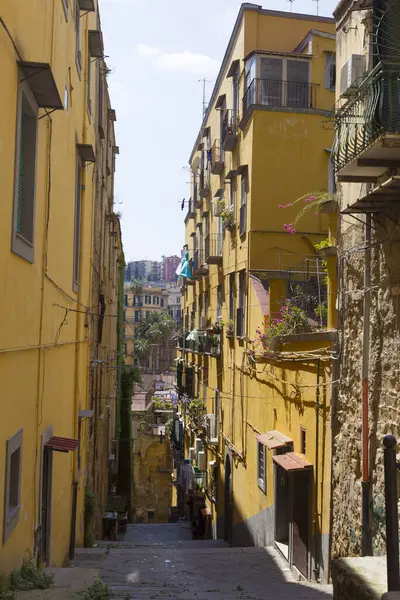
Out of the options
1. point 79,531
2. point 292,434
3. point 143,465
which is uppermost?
point 292,434

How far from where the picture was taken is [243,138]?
64.0 ft

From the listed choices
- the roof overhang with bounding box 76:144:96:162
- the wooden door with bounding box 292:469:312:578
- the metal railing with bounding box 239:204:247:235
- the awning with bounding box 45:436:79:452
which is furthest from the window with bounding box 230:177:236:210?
the awning with bounding box 45:436:79:452

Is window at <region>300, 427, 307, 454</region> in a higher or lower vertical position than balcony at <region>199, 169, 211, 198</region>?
lower

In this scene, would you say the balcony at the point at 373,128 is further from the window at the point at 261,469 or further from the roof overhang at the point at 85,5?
the window at the point at 261,469

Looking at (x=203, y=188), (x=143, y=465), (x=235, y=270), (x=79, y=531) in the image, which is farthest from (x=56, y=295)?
(x=143, y=465)

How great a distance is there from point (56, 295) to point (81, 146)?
381 cm

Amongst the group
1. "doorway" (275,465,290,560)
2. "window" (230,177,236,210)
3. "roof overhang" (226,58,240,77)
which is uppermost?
"roof overhang" (226,58,240,77)

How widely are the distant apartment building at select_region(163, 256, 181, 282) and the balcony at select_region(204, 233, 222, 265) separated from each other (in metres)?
136

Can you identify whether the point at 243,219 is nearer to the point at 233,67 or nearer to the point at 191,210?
the point at 233,67

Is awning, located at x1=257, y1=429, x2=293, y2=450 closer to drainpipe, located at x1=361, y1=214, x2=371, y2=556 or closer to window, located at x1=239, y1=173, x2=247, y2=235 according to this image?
drainpipe, located at x1=361, y1=214, x2=371, y2=556

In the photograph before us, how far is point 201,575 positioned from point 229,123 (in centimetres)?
1447

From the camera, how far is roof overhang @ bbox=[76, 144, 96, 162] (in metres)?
12.3

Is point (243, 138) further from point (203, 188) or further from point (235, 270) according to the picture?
point (203, 188)

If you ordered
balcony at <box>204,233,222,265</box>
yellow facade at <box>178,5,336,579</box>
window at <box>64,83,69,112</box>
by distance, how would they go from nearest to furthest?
window at <box>64,83,69,112</box>, yellow facade at <box>178,5,336,579</box>, balcony at <box>204,233,222,265</box>
